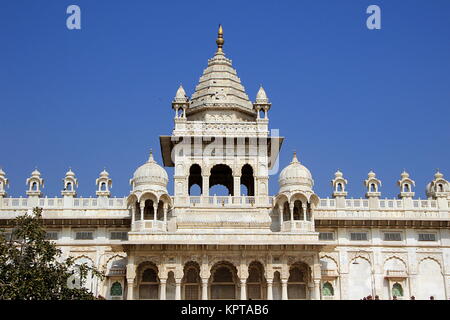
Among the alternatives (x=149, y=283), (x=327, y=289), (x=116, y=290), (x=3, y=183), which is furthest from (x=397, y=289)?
(x=3, y=183)

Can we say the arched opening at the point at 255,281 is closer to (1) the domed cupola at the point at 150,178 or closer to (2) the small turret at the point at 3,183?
(1) the domed cupola at the point at 150,178

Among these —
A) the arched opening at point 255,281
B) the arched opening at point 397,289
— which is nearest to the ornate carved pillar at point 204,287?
the arched opening at point 255,281

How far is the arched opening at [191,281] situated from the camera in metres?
37.8

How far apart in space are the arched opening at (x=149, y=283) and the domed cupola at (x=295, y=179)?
351 inches

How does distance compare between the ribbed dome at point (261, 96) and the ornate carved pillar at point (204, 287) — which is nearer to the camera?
the ornate carved pillar at point (204, 287)

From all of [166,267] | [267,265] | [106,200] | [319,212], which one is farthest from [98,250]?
[319,212]

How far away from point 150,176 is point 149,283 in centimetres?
622

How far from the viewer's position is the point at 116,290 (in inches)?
1564

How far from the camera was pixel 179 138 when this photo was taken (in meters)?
43.9

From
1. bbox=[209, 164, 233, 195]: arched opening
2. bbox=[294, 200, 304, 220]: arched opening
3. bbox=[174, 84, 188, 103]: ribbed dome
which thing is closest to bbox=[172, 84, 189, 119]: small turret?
bbox=[174, 84, 188, 103]: ribbed dome

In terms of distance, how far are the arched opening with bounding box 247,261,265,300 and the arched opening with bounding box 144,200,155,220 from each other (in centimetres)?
679

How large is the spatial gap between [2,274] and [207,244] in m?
13.3

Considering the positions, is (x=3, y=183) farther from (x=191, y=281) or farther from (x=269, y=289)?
(x=269, y=289)
